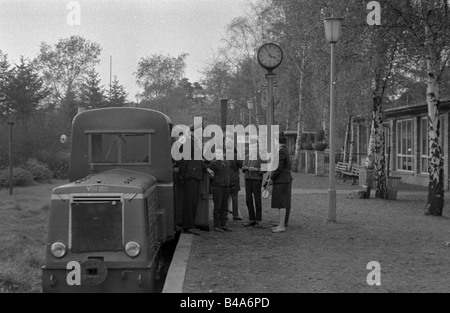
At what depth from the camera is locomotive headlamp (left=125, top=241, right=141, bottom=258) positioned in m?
6.46

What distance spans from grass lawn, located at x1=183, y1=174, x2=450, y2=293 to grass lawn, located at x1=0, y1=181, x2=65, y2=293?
2481 millimetres

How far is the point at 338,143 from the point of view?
160ft

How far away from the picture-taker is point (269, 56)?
1285 cm

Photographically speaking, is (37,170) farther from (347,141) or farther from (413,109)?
(413,109)

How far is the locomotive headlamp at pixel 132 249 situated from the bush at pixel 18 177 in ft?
71.4

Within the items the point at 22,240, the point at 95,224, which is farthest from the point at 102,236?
the point at 22,240

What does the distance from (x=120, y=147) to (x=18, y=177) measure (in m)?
20.9

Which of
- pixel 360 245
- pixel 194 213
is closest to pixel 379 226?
pixel 360 245

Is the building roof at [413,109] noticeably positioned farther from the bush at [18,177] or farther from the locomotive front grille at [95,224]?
the bush at [18,177]

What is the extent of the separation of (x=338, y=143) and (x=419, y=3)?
35934 mm

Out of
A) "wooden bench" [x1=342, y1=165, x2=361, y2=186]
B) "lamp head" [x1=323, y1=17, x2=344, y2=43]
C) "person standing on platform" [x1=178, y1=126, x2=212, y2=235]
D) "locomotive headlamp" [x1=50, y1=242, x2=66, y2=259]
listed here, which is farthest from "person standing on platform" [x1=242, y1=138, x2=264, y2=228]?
"wooden bench" [x1=342, y1=165, x2=361, y2=186]

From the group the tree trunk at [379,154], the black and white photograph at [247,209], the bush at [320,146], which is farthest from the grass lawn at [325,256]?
the bush at [320,146]
